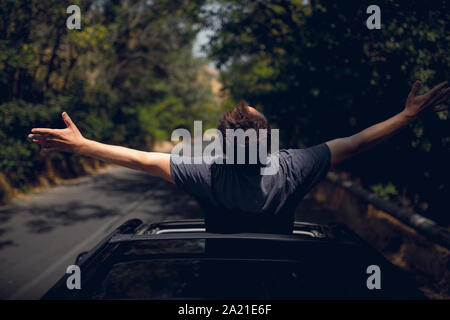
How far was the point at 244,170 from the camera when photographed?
2.19 m

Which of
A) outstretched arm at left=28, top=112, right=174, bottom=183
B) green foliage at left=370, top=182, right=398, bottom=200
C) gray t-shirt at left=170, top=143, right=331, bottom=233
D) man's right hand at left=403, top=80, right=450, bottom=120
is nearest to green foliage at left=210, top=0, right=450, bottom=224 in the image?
green foliage at left=370, top=182, right=398, bottom=200

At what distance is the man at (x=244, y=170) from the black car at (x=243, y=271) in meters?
0.15

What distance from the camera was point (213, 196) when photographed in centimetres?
216

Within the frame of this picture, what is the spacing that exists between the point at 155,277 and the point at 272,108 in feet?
25.4

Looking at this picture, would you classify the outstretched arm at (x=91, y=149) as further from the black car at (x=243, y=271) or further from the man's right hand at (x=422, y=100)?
the man's right hand at (x=422, y=100)

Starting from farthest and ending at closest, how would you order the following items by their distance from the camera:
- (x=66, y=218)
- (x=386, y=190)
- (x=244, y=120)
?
1. (x=66, y=218)
2. (x=386, y=190)
3. (x=244, y=120)

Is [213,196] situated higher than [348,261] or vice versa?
[213,196]

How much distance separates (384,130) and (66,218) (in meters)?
8.64

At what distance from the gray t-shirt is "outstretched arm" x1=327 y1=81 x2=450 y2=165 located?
75 millimetres

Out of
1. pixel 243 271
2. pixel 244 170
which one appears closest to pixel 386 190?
pixel 244 170

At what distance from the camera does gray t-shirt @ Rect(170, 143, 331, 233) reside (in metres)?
2.14

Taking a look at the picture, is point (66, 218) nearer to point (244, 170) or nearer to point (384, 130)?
point (244, 170)
